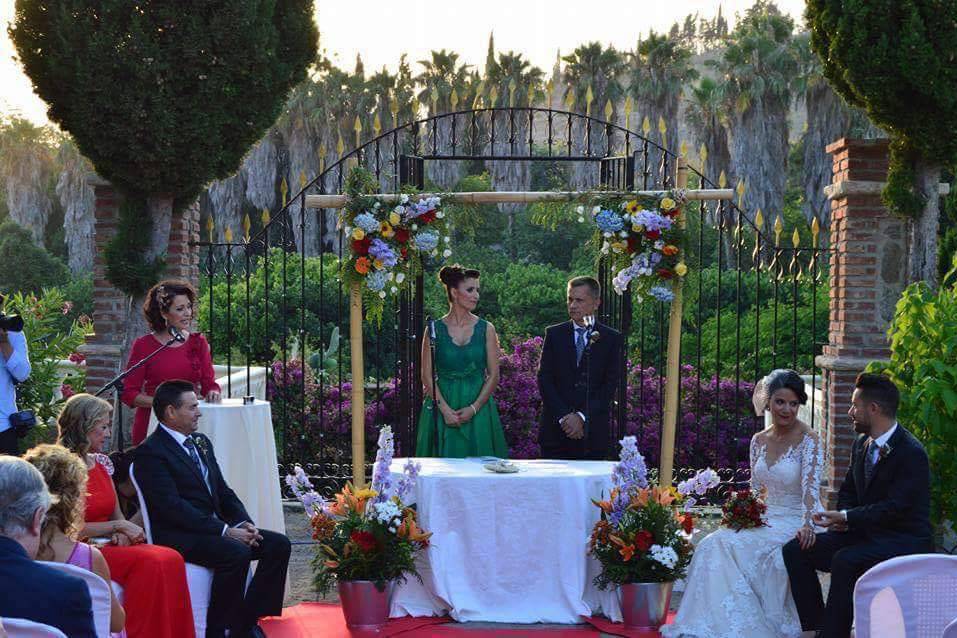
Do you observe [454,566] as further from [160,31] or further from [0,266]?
[0,266]

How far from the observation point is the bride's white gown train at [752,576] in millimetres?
6207

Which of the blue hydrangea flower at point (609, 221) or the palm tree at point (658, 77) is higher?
the palm tree at point (658, 77)

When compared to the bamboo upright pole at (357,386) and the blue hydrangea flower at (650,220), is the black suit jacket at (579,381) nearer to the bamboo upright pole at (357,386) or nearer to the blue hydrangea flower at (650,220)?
the blue hydrangea flower at (650,220)

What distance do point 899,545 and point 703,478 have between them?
1.11 meters

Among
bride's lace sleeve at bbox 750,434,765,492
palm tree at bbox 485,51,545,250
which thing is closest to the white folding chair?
bride's lace sleeve at bbox 750,434,765,492

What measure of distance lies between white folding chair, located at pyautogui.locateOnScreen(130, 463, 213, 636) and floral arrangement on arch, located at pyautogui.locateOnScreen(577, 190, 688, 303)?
2.90 meters

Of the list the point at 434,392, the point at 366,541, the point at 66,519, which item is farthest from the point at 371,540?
the point at 66,519

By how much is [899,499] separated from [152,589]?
3417mm

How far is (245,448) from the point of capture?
22.1 ft

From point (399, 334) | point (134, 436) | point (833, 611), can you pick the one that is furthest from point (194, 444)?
point (833, 611)

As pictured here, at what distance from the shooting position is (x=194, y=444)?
6074 millimetres

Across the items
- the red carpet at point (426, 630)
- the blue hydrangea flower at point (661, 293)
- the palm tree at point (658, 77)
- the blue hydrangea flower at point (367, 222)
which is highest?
the palm tree at point (658, 77)

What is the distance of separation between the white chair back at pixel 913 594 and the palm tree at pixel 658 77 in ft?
88.1

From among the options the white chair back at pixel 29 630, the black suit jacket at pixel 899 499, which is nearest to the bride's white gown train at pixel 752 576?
the black suit jacket at pixel 899 499
